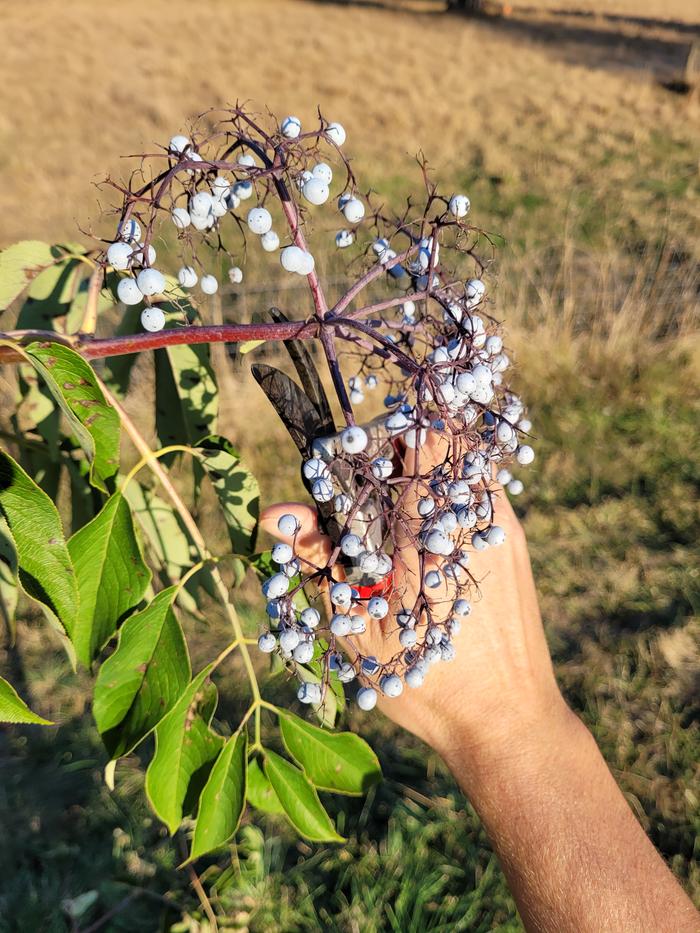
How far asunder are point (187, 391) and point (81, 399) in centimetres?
39

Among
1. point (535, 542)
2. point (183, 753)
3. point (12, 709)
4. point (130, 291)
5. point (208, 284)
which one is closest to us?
point (12, 709)

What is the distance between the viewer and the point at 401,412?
73 centimetres

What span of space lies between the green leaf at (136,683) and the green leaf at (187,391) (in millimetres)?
389

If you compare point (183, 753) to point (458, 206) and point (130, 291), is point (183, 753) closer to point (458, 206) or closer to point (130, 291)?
point (130, 291)

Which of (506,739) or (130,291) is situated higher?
(130,291)

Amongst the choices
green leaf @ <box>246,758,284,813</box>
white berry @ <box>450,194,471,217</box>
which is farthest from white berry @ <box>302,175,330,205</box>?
green leaf @ <box>246,758,284,813</box>

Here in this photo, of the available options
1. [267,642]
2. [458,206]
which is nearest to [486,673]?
[267,642]

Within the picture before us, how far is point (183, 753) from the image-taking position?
2.70 feet

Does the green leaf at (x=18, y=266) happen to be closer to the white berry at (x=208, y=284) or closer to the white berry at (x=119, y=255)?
the white berry at (x=208, y=284)

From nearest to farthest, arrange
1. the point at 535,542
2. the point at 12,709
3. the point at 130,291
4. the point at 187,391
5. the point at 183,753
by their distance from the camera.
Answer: the point at 12,709
the point at 130,291
the point at 183,753
the point at 187,391
the point at 535,542

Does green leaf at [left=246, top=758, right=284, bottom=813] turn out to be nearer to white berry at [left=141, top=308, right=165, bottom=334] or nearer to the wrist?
the wrist

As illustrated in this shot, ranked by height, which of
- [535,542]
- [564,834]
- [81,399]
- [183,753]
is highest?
[81,399]

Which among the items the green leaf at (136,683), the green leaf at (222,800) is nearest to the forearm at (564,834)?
the green leaf at (222,800)

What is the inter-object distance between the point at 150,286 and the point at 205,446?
31 cm
